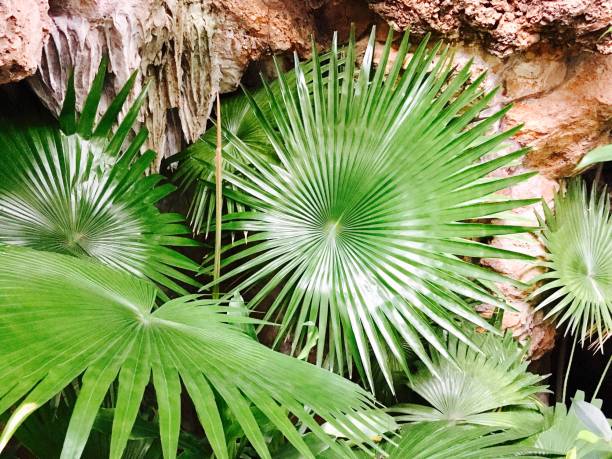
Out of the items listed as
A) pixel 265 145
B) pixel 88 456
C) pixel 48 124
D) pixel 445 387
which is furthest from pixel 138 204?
pixel 445 387

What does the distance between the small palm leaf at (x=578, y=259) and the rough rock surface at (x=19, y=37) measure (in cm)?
152

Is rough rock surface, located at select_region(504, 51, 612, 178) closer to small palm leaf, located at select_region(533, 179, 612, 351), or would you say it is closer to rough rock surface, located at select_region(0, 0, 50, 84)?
small palm leaf, located at select_region(533, 179, 612, 351)

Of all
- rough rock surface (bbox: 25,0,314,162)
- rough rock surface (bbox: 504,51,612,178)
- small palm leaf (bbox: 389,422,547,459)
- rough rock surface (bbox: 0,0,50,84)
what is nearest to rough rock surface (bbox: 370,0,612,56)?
rough rock surface (bbox: 504,51,612,178)

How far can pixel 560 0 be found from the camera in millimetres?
1760

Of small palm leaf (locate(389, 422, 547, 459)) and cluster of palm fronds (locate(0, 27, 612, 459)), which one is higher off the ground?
cluster of palm fronds (locate(0, 27, 612, 459))

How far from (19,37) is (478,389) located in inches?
55.4

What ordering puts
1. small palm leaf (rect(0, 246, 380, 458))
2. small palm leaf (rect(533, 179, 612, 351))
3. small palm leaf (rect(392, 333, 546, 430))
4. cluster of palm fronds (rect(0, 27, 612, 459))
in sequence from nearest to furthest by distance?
small palm leaf (rect(0, 246, 380, 458)) < cluster of palm fronds (rect(0, 27, 612, 459)) < small palm leaf (rect(392, 333, 546, 430)) < small palm leaf (rect(533, 179, 612, 351))

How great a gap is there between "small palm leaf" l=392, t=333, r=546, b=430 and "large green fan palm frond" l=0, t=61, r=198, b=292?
29.4 inches

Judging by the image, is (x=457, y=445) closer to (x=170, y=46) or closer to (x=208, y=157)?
(x=208, y=157)

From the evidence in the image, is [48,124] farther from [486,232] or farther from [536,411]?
[536,411]

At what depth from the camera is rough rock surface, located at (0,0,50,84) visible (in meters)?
1.08

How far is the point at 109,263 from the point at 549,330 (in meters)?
1.63

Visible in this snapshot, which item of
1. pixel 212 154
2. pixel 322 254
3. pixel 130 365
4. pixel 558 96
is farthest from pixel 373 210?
pixel 558 96

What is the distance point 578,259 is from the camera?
194 cm
